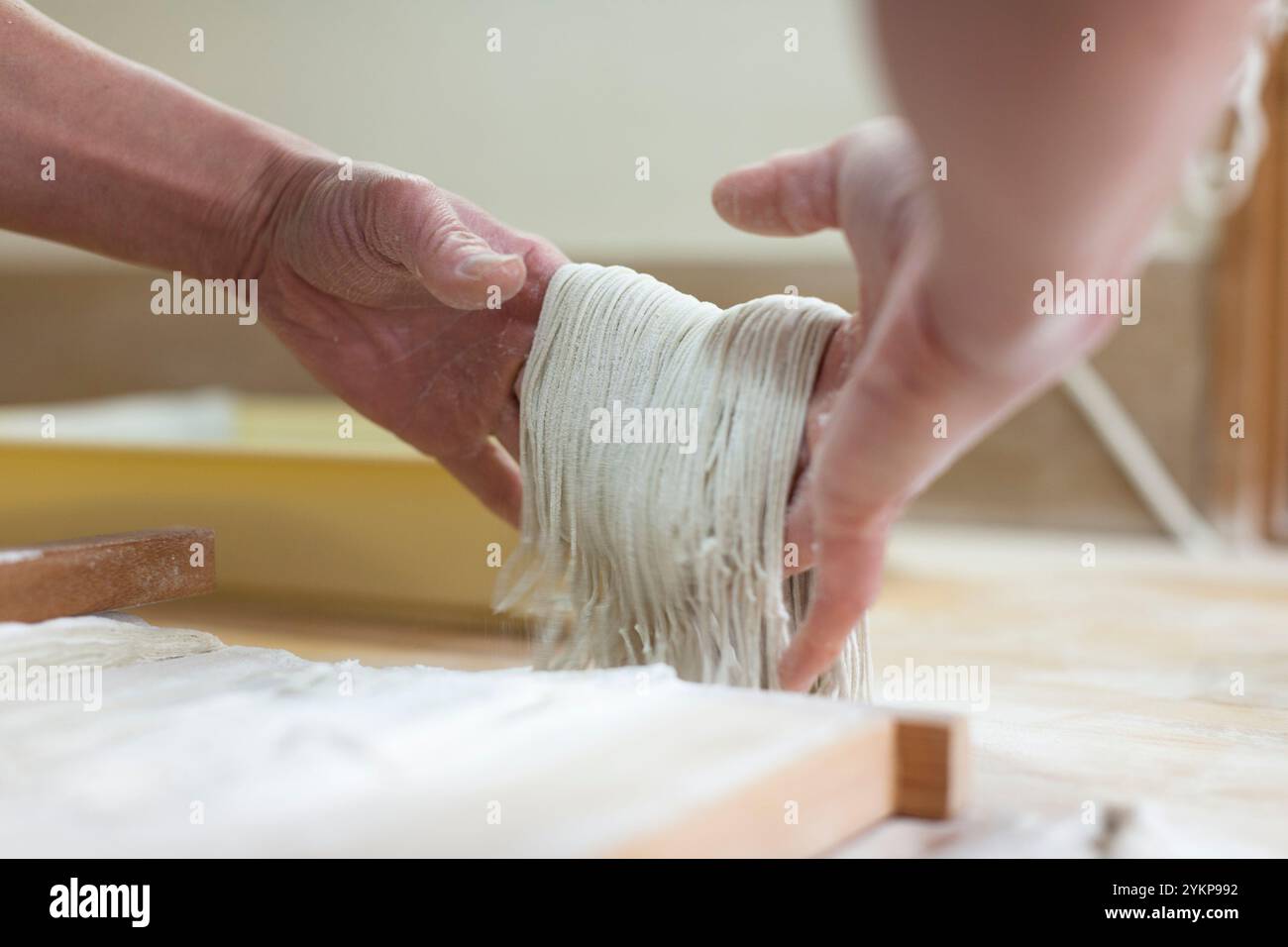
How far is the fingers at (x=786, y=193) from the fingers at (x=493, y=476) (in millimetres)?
309

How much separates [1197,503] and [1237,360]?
268 millimetres

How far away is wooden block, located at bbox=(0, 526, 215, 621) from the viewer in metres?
0.76

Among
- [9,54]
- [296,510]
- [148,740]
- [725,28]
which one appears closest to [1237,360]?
[725,28]

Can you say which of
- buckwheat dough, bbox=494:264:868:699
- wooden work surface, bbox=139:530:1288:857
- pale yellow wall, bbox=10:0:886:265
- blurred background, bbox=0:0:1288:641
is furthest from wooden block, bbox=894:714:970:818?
pale yellow wall, bbox=10:0:886:265

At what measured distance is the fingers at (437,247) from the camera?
0.82 meters

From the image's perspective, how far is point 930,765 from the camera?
0.63 meters

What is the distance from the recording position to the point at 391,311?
973mm

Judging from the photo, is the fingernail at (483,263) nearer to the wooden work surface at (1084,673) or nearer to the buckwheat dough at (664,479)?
the buckwheat dough at (664,479)

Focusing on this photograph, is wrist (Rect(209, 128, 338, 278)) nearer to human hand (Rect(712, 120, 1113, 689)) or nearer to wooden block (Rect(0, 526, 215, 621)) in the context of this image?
wooden block (Rect(0, 526, 215, 621))

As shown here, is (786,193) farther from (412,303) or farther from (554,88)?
(554,88)

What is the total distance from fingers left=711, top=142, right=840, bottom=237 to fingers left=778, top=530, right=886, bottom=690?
6.5 inches

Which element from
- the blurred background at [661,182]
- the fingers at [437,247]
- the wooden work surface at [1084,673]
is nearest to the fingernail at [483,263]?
the fingers at [437,247]
